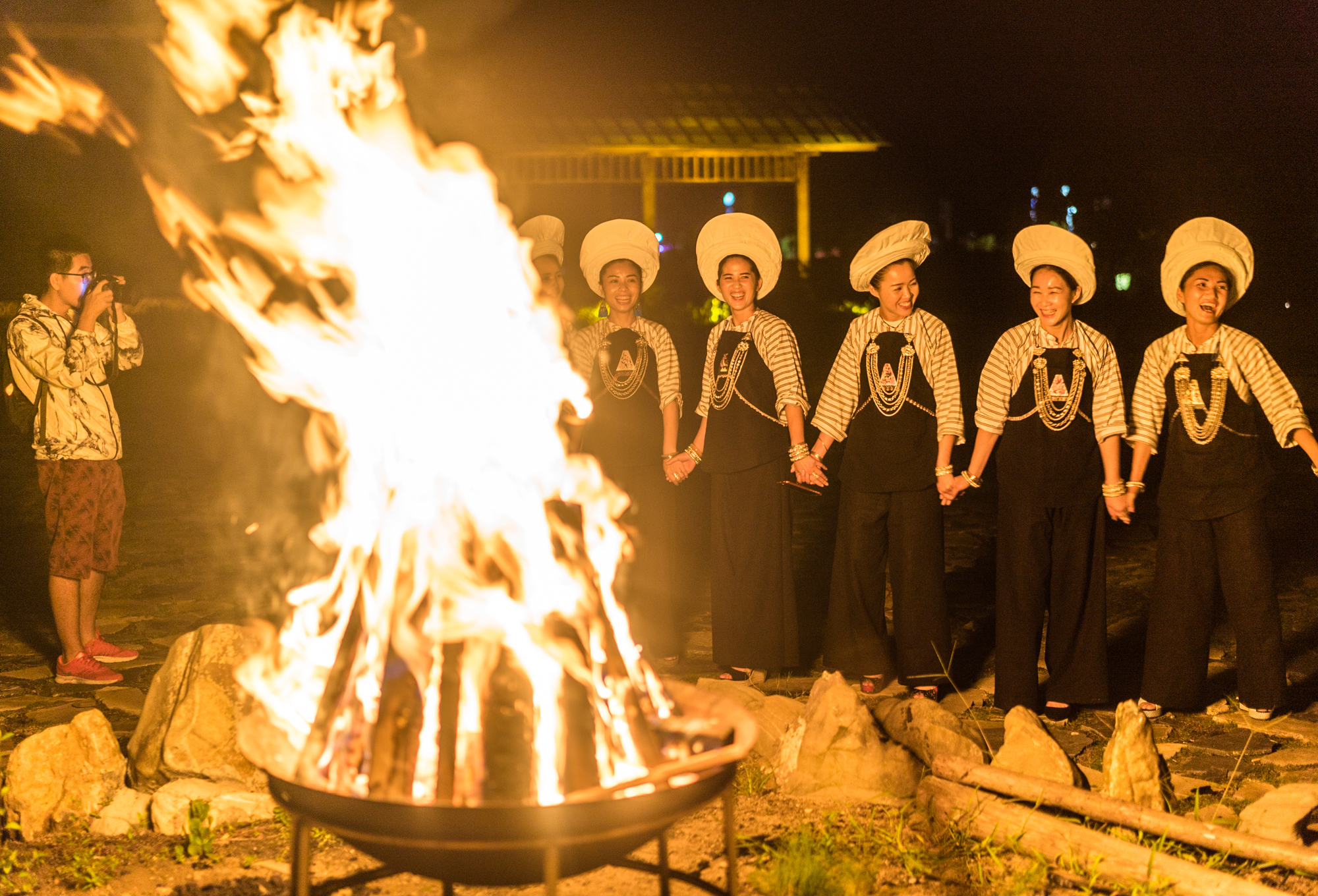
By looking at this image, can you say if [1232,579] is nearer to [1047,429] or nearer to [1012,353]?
[1047,429]

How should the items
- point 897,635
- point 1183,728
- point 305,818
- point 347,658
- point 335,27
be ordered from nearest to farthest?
point 305,818 < point 347,658 < point 335,27 < point 1183,728 < point 897,635

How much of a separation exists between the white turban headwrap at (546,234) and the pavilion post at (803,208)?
16.0 metres

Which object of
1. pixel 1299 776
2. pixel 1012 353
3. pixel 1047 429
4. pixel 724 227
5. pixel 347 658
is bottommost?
pixel 1299 776

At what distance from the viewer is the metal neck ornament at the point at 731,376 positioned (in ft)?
20.1

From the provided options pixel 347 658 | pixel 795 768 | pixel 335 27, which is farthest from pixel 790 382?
pixel 347 658

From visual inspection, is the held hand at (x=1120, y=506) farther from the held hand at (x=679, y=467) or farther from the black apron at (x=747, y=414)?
the held hand at (x=679, y=467)

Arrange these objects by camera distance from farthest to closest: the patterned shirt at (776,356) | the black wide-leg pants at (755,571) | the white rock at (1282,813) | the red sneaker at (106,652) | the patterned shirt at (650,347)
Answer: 1. the patterned shirt at (650,347)
2. the red sneaker at (106,652)
3. the black wide-leg pants at (755,571)
4. the patterned shirt at (776,356)
5. the white rock at (1282,813)

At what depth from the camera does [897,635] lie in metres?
5.86

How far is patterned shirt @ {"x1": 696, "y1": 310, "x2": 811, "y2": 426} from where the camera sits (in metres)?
6.04

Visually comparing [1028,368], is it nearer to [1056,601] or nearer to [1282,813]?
[1056,601]

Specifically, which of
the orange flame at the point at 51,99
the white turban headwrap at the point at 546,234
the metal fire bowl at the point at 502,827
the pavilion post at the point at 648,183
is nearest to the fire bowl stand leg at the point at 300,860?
the metal fire bowl at the point at 502,827

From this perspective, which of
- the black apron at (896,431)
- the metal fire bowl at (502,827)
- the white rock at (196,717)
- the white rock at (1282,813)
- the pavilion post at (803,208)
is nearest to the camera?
the metal fire bowl at (502,827)

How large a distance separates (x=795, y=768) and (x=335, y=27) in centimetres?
335

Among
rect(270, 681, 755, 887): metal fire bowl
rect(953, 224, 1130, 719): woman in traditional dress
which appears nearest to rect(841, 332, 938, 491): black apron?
rect(953, 224, 1130, 719): woman in traditional dress
